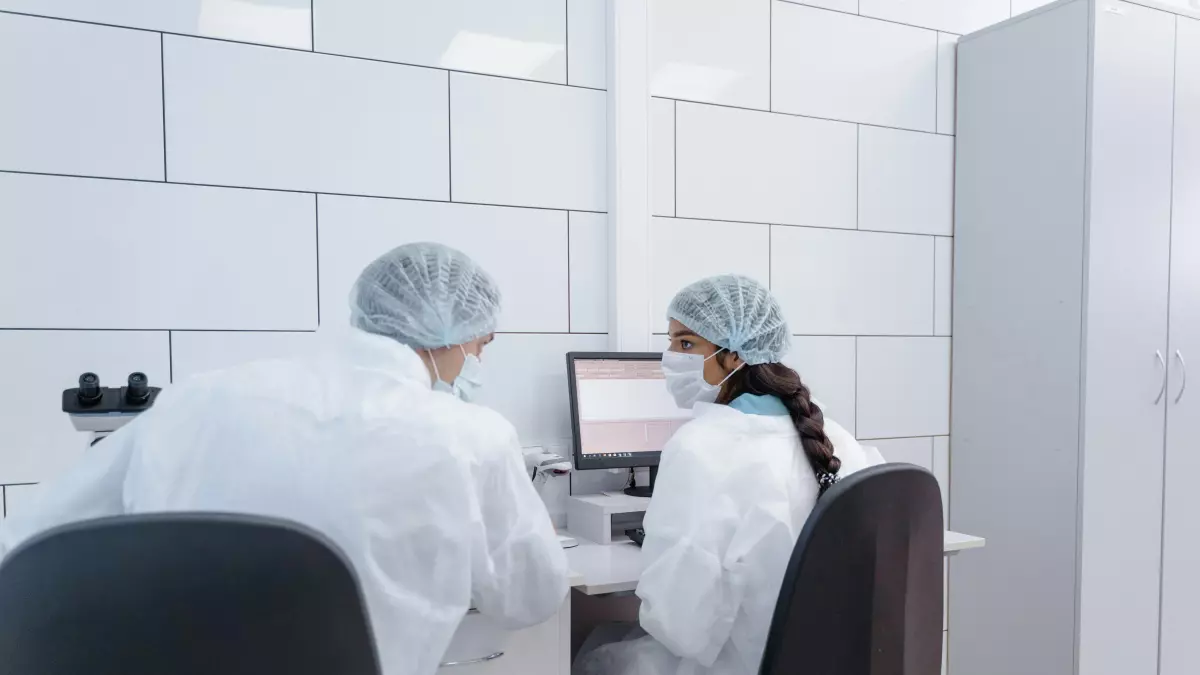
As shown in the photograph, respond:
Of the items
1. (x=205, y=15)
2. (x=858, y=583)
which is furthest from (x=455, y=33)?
(x=858, y=583)

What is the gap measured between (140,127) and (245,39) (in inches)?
11.6

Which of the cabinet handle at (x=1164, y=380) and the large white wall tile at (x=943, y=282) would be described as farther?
the large white wall tile at (x=943, y=282)

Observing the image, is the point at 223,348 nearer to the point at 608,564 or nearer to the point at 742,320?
the point at 608,564

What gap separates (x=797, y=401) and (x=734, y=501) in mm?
252

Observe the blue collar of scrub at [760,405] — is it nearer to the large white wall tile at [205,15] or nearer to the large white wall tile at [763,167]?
the large white wall tile at [763,167]

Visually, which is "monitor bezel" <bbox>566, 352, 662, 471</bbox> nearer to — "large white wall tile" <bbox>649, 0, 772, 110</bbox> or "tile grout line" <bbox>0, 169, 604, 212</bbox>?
"tile grout line" <bbox>0, 169, 604, 212</bbox>

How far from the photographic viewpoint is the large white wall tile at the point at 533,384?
2.12 metres

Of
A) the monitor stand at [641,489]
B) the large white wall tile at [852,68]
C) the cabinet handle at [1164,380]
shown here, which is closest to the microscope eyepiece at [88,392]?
the monitor stand at [641,489]

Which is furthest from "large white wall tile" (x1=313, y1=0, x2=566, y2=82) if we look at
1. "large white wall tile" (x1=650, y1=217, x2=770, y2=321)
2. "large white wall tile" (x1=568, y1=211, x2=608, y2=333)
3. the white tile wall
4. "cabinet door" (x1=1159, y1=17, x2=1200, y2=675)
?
"cabinet door" (x1=1159, y1=17, x2=1200, y2=675)

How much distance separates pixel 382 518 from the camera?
111 cm

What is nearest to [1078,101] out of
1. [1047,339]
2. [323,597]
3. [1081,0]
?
[1081,0]


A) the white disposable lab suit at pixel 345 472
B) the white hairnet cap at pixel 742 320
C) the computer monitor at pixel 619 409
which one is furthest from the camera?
the computer monitor at pixel 619 409

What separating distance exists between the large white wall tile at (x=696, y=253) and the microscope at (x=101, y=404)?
125 centimetres

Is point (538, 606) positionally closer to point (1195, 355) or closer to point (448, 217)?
point (448, 217)
